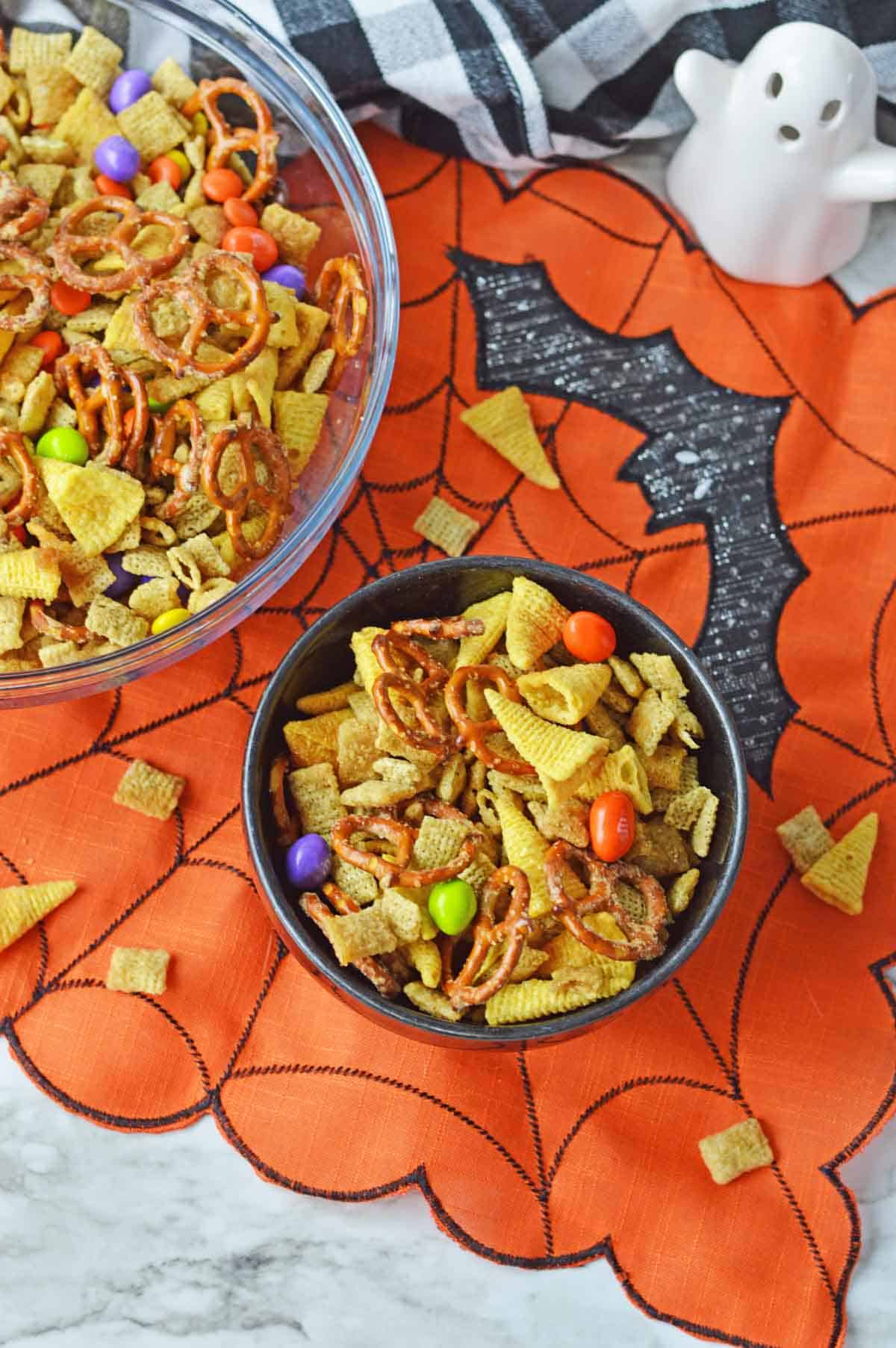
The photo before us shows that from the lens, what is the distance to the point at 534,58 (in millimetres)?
1243

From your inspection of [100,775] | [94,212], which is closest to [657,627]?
[100,775]

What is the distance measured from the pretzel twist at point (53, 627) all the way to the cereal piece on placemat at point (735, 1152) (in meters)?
0.61

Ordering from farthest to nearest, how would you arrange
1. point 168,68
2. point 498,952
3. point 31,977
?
point 168,68
point 31,977
point 498,952

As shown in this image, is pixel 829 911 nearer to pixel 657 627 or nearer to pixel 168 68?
pixel 657 627

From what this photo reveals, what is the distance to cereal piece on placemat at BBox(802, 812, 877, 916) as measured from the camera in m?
1.08

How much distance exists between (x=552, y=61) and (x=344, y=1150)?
950mm

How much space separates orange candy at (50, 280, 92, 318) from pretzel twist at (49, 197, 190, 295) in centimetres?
1

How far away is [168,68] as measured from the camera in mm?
1168

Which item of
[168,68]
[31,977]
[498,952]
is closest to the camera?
[498,952]

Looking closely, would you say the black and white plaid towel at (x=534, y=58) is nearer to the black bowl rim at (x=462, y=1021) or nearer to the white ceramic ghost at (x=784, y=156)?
the white ceramic ghost at (x=784, y=156)

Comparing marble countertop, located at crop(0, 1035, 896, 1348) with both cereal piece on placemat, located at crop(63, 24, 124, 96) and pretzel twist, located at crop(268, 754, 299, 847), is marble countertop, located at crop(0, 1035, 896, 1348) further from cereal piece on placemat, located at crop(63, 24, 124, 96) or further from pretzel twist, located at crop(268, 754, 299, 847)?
cereal piece on placemat, located at crop(63, 24, 124, 96)

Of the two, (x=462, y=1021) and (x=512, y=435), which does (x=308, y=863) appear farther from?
(x=512, y=435)

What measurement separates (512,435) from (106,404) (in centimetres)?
34

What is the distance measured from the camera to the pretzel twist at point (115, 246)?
1051mm
